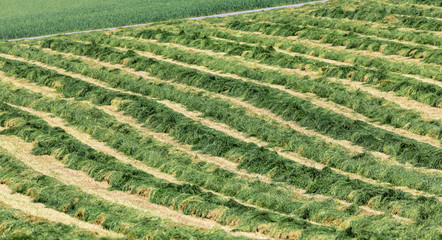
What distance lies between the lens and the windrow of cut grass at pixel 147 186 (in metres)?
12.8

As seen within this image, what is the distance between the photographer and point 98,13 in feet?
143

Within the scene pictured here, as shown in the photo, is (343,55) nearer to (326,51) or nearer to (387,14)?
(326,51)

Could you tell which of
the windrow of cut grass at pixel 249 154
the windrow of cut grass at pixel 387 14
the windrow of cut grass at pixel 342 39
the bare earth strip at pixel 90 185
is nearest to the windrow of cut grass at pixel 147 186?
the bare earth strip at pixel 90 185

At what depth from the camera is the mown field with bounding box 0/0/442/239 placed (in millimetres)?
13328

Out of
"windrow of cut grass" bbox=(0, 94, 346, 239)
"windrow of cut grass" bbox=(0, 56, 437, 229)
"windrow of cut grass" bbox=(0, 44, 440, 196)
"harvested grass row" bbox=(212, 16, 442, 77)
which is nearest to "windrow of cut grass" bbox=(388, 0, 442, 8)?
"harvested grass row" bbox=(212, 16, 442, 77)

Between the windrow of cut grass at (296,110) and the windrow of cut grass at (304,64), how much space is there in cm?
289

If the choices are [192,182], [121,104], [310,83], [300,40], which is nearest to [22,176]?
[192,182]

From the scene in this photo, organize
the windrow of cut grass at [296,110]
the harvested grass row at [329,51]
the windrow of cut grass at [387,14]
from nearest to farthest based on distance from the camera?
the windrow of cut grass at [296,110] < the harvested grass row at [329,51] < the windrow of cut grass at [387,14]

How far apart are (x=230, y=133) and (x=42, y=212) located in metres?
6.51

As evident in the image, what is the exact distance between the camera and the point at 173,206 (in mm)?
14141

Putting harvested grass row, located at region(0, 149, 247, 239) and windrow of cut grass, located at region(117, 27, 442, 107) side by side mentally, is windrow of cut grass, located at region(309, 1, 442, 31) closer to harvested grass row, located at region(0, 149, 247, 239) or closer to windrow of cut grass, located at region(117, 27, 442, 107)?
windrow of cut grass, located at region(117, 27, 442, 107)

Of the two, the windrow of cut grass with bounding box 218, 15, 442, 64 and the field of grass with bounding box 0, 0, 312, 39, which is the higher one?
the windrow of cut grass with bounding box 218, 15, 442, 64

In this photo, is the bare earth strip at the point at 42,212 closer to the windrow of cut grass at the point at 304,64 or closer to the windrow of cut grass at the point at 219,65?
the windrow of cut grass at the point at 219,65

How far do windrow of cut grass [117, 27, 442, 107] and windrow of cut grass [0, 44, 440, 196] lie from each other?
Result: 15.2ft
